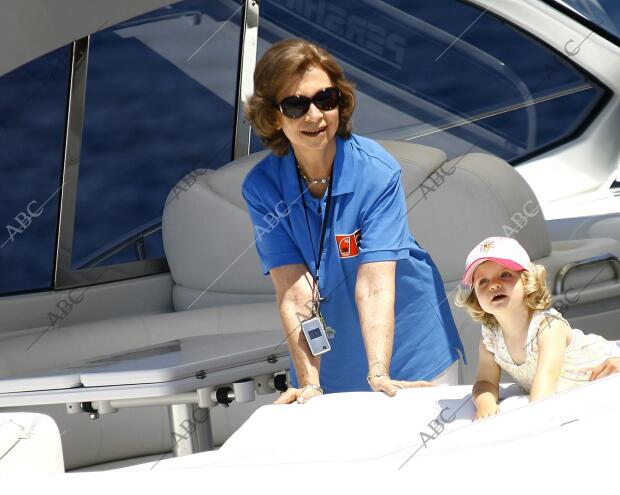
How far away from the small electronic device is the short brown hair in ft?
1.47

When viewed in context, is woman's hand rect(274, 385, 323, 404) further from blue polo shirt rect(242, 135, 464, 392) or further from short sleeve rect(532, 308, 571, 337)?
short sleeve rect(532, 308, 571, 337)

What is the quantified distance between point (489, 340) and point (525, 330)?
91 mm

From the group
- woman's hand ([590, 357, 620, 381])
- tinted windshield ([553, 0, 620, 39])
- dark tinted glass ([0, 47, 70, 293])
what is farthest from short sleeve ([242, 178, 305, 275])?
tinted windshield ([553, 0, 620, 39])

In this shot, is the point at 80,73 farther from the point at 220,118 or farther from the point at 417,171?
the point at 417,171

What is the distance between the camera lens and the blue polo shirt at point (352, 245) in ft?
9.20

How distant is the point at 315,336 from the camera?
9.16ft

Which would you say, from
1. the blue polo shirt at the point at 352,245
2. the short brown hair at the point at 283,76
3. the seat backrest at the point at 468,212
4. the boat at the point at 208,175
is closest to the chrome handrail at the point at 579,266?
the boat at the point at 208,175

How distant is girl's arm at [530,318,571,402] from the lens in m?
2.13

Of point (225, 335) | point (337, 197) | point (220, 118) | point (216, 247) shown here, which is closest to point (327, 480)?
point (337, 197)

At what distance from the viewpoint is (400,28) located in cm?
572

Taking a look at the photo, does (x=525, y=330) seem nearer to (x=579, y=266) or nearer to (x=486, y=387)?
(x=486, y=387)

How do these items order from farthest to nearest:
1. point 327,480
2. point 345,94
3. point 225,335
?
point 225,335
point 345,94
point 327,480

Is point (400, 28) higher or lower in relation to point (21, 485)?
higher

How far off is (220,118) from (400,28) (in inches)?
38.9
